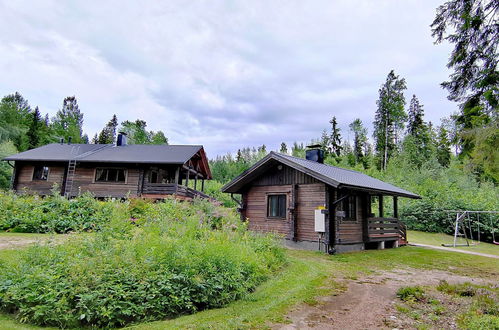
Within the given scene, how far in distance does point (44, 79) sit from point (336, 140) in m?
43.5

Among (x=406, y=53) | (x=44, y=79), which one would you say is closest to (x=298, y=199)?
(x=406, y=53)

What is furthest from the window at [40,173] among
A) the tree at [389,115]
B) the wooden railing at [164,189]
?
the tree at [389,115]

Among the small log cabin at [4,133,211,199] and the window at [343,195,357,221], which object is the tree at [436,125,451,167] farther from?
the small log cabin at [4,133,211,199]

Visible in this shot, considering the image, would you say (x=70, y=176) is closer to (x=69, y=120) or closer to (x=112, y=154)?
(x=112, y=154)

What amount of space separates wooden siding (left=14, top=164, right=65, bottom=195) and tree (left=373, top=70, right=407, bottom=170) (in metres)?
36.3

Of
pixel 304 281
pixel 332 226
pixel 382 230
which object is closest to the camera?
pixel 304 281

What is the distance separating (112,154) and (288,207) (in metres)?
14.8

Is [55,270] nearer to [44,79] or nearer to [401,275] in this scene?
[401,275]

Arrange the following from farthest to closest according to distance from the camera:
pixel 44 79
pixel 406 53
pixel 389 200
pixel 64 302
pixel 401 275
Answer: pixel 389 200
pixel 44 79
pixel 406 53
pixel 401 275
pixel 64 302

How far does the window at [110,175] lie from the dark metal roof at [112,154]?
3.22 feet

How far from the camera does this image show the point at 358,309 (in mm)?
4660

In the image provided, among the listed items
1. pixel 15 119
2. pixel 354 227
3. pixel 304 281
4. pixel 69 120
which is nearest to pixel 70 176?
pixel 354 227

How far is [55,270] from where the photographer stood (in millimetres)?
3965

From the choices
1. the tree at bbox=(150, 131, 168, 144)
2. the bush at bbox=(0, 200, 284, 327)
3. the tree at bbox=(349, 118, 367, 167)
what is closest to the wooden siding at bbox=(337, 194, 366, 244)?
the bush at bbox=(0, 200, 284, 327)
